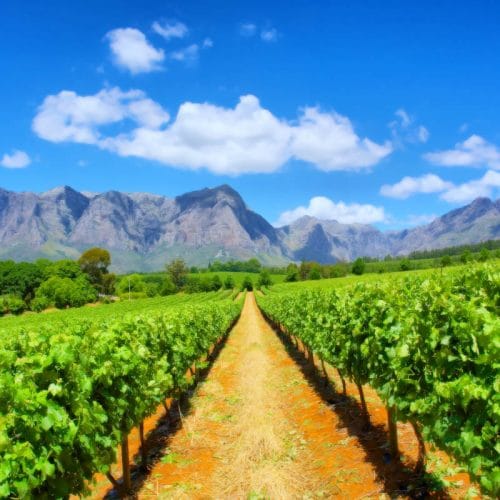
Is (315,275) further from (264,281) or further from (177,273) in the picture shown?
(177,273)

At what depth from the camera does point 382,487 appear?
6973 millimetres

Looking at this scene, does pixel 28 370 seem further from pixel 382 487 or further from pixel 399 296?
pixel 399 296

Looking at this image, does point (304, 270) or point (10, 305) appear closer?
point (10, 305)

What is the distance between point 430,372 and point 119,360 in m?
5.01

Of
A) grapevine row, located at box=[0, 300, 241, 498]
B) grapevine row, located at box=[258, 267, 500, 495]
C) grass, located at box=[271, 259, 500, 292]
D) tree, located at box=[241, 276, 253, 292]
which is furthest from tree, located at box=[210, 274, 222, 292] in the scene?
grapevine row, located at box=[0, 300, 241, 498]

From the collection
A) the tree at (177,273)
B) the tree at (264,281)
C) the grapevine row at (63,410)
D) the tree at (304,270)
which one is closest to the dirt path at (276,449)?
the grapevine row at (63,410)

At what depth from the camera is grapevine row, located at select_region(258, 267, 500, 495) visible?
4.25 meters

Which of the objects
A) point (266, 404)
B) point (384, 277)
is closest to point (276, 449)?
point (266, 404)

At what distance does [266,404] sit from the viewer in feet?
42.9

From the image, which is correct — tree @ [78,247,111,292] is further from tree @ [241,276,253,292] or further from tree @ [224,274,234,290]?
tree @ [241,276,253,292]

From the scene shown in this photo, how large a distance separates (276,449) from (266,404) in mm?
3609

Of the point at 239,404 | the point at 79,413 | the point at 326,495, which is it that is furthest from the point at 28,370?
the point at 239,404

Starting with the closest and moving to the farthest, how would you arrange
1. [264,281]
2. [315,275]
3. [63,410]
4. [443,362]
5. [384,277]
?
[63,410]
[443,362]
[384,277]
[315,275]
[264,281]

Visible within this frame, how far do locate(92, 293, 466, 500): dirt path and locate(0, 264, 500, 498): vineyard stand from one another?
0.14 feet
